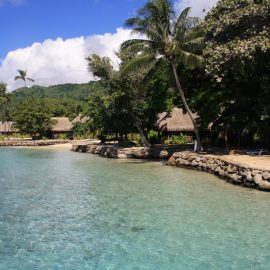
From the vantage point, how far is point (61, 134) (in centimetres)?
6788

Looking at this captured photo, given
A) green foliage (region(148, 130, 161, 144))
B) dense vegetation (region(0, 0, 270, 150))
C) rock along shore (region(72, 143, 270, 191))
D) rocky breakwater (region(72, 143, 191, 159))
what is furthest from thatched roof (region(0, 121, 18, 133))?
rocky breakwater (region(72, 143, 191, 159))

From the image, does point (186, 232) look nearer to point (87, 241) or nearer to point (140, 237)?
point (140, 237)

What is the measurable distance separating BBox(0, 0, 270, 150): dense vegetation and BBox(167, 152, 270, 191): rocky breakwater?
9.06 ft

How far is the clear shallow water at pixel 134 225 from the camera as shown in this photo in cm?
884

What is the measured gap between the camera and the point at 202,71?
2742 cm

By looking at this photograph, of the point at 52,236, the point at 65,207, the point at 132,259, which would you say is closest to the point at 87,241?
the point at 52,236

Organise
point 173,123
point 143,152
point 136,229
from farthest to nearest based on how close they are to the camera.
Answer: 1. point 173,123
2. point 143,152
3. point 136,229

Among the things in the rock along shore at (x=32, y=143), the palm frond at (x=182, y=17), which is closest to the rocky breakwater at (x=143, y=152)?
the palm frond at (x=182, y=17)

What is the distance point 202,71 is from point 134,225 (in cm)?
1795

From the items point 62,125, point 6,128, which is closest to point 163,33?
point 62,125

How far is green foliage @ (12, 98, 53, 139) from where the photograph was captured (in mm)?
61000

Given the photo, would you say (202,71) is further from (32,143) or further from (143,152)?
(32,143)

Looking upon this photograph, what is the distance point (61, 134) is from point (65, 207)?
5473cm

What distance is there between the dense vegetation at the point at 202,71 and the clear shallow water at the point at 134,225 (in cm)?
670
